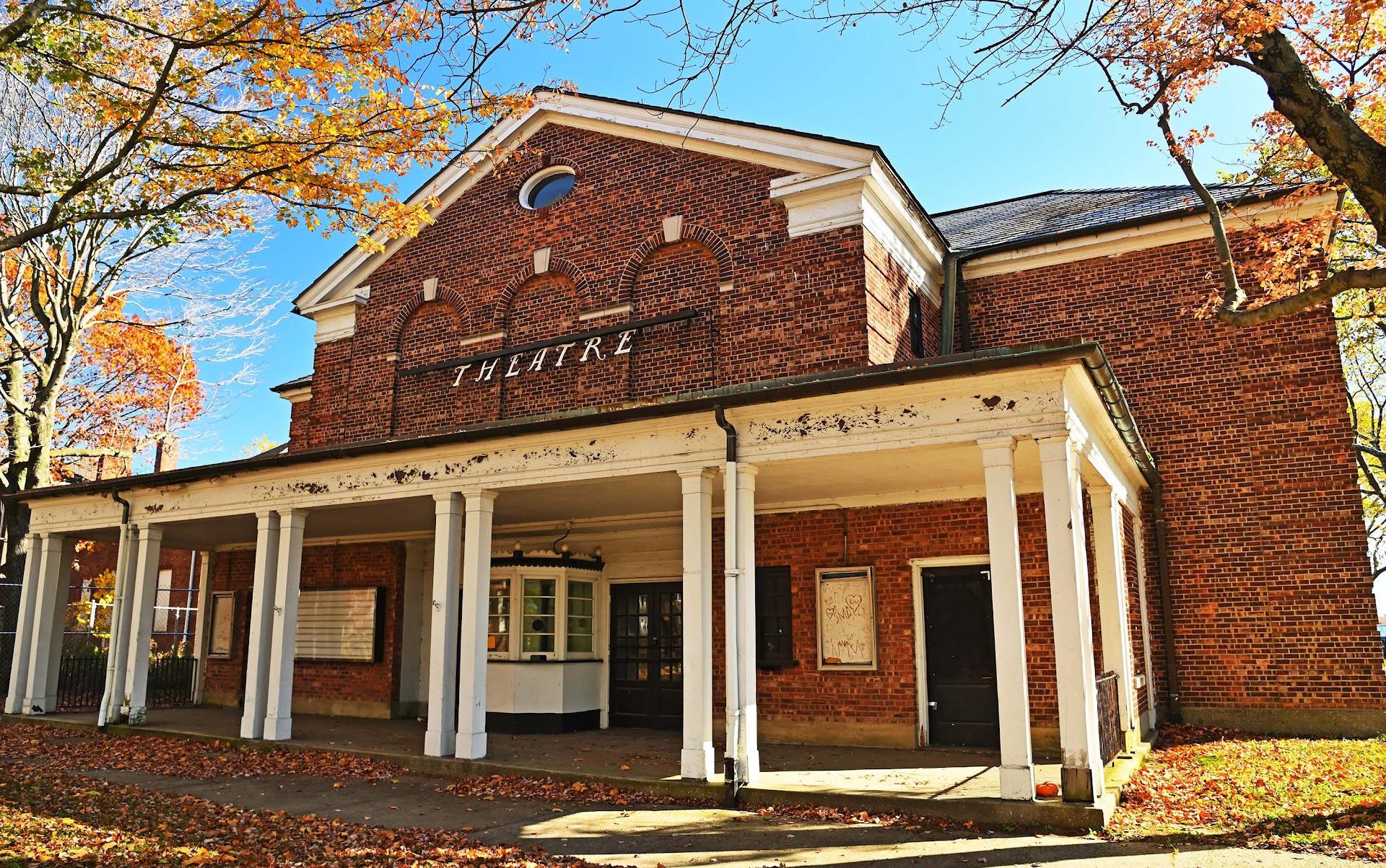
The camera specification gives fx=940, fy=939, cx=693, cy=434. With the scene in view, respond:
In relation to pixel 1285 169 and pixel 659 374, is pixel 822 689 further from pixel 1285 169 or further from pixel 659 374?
pixel 1285 169

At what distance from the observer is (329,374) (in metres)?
16.5

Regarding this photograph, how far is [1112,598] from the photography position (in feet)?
31.8

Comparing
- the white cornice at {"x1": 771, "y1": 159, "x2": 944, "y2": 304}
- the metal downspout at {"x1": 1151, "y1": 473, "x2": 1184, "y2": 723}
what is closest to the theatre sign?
the white cornice at {"x1": 771, "y1": 159, "x2": 944, "y2": 304}

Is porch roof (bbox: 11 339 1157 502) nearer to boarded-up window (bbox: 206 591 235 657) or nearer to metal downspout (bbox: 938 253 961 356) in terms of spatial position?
metal downspout (bbox: 938 253 961 356)

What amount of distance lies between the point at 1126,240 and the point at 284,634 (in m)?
12.4

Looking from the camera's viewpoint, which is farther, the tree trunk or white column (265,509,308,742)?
white column (265,509,308,742)

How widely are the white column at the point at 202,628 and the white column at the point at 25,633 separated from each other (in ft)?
10.0

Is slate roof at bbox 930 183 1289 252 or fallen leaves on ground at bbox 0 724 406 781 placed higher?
slate roof at bbox 930 183 1289 252

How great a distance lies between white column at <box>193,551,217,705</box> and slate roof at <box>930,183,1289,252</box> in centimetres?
1538

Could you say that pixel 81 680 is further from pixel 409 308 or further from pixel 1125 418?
pixel 1125 418

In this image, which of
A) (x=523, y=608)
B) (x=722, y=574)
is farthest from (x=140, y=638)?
(x=722, y=574)

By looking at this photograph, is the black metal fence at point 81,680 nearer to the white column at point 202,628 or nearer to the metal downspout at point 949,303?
the white column at point 202,628

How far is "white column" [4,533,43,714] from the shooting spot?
1516cm

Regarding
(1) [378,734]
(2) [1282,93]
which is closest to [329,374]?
(1) [378,734]
